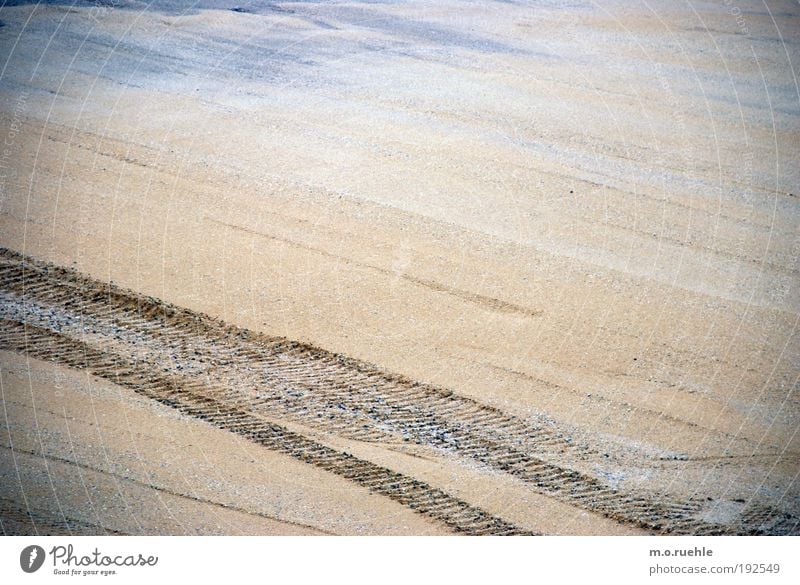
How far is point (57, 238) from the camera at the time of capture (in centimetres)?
781

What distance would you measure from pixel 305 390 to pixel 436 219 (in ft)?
7.94

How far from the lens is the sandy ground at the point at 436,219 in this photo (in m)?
6.06

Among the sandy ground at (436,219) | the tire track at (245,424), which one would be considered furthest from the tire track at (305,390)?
the sandy ground at (436,219)

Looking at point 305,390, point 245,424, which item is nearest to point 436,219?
point 305,390

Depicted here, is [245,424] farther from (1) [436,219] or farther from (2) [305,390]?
(1) [436,219]

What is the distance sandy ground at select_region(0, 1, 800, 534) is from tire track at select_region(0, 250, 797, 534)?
0.13m

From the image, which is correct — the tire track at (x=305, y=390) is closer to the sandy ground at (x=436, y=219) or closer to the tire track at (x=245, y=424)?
the tire track at (x=245, y=424)

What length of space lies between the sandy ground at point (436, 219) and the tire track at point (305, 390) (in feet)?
0.43

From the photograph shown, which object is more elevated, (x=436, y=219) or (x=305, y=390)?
(x=436, y=219)

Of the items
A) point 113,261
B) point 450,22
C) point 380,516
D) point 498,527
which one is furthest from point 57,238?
point 450,22

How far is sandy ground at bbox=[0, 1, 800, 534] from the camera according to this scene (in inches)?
239

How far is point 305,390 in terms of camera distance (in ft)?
21.7

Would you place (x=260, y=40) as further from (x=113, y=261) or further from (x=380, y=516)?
(x=380, y=516)

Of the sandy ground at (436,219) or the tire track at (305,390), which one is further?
the sandy ground at (436,219)
